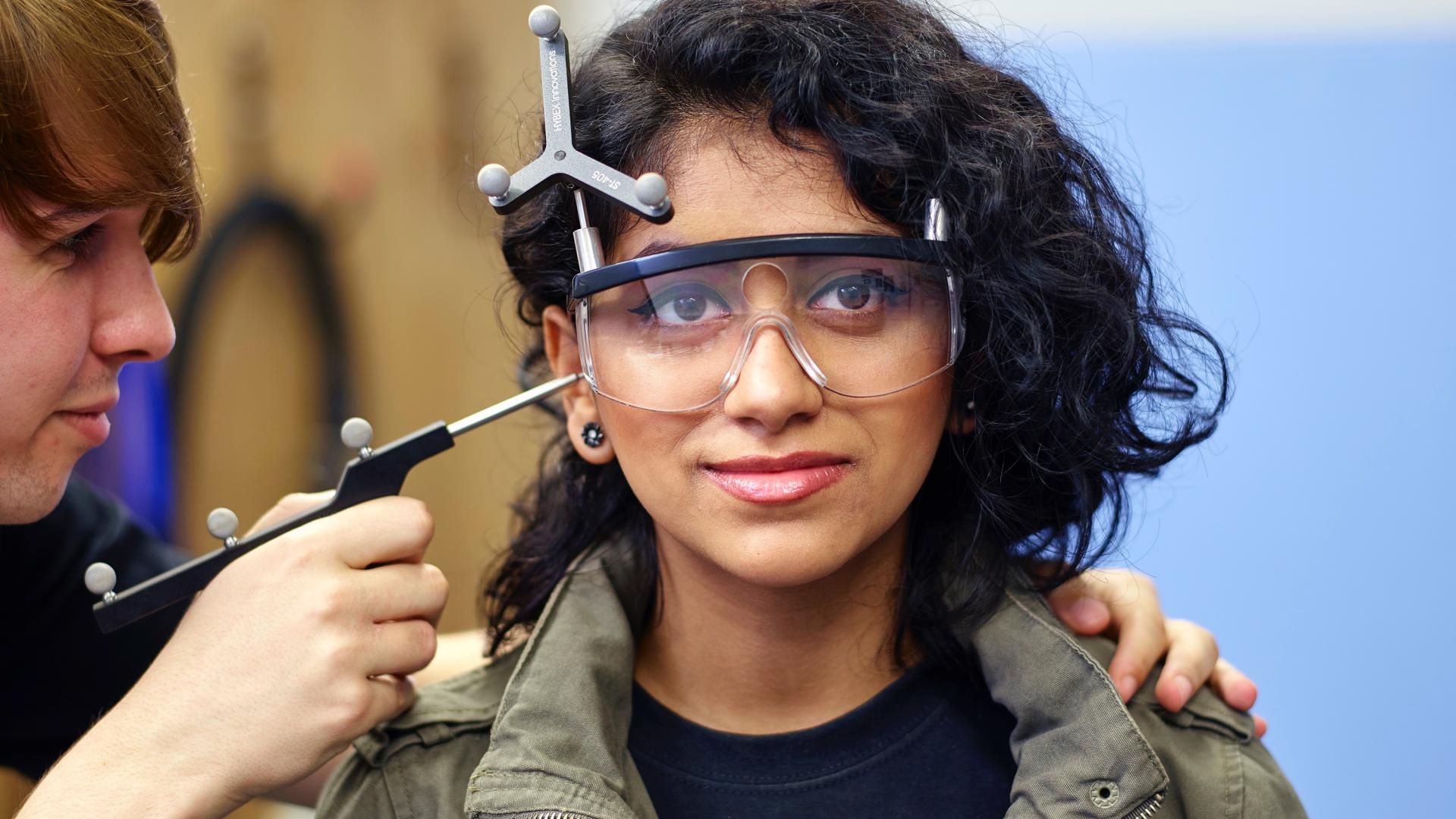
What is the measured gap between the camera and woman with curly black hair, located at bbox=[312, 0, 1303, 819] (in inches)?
47.4

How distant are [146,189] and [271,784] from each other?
0.63 meters

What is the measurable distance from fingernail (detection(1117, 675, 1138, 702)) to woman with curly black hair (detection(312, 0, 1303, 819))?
3cm

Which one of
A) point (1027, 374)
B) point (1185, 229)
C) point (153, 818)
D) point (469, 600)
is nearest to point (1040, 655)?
point (1027, 374)

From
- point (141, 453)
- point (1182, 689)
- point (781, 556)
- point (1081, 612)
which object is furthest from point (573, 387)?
point (141, 453)

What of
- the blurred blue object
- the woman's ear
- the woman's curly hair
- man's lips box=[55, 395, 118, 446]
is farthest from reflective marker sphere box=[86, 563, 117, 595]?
the blurred blue object

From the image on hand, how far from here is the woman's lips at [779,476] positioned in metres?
1.19

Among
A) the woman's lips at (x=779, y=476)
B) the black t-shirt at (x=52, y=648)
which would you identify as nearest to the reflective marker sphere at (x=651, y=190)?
the woman's lips at (x=779, y=476)

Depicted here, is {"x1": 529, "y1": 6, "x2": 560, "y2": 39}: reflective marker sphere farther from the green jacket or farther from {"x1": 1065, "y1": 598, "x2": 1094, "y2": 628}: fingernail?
{"x1": 1065, "y1": 598, "x2": 1094, "y2": 628}: fingernail

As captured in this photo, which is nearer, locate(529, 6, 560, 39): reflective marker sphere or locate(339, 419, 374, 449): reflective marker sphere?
locate(529, 6, 560, 39): reflective marker sphere

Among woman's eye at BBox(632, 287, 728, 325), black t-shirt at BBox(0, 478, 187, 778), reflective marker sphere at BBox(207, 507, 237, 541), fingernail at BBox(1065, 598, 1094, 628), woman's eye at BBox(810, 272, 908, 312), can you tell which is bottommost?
black t-shirt at BBox(0, 478, 187, 778)

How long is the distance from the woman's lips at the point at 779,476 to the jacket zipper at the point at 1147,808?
0.42m

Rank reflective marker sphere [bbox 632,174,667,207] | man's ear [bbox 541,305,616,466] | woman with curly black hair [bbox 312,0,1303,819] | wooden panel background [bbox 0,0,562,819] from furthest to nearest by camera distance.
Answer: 1. wooden panel background [bbox 0,0,562,819]
2. man's ear [bbox 541,305,616,466]
3. woman with curly black hair [bbox 312,0,1303,819]
4. reflective marker sphere [bbox 632,174,667,207]

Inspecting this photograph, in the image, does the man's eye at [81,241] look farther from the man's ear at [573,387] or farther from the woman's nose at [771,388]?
the woman's nose at [771,388]

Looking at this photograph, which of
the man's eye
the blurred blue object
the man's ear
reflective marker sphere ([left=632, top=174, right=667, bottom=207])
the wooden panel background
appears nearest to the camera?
reflective marker sphere ([left=632, top=174, right=667, bottom=207])
